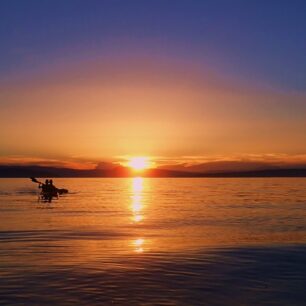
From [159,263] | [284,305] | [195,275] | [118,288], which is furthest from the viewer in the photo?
[159,263]

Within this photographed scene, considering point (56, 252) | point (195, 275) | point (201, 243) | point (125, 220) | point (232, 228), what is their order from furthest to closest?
point (125, 220) → point (232, 228) → point (201, 243) → point (56, 252) → point (195, 275)

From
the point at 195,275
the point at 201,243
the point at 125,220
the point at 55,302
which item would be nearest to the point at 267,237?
the point at 201,243

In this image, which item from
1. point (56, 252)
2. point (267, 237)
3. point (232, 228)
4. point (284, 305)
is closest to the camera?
point (284, 305)

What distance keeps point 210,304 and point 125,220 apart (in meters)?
29.7

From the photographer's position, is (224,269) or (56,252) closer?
(224,269)

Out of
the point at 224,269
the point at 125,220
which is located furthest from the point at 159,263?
the point at 125,220

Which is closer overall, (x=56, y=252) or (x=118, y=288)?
(x=118, y=288)

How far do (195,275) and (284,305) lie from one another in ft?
15.2

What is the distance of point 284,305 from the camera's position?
14.0 meters

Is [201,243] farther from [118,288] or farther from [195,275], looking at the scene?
[118,288]

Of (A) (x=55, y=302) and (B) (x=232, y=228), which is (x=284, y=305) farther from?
(B) (x=232, y=228)

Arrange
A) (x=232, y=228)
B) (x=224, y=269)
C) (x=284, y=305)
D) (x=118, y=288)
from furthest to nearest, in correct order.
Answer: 1. (x=232, y=228)
2. (x=224, y=269)
3. (x=118, y=288)
4. (x=284, y=305)

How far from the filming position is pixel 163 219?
44.3 metres

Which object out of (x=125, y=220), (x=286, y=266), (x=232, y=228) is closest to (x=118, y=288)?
(x=286, y=266)
